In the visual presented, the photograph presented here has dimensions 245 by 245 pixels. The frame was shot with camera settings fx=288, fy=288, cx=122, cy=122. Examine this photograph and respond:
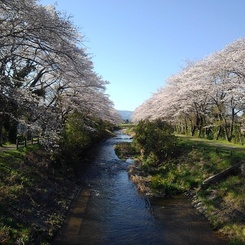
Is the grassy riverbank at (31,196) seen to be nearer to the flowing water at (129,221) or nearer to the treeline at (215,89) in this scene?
the flowing water at (129,221)

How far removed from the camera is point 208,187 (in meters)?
18.3

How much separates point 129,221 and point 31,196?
526 centimetres

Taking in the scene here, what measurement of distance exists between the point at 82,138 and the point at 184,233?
19.6 m

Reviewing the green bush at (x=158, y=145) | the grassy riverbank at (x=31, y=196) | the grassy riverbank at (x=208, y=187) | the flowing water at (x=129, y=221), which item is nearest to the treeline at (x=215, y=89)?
the grassy riverbank at (x=208, y=187)

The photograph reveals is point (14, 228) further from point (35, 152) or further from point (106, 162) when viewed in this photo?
point (106, 162)

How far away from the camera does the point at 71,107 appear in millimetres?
32531

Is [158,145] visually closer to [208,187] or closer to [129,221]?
[208,187]

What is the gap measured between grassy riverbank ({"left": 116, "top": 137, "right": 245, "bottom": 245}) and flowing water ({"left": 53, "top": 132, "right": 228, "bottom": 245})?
71cm

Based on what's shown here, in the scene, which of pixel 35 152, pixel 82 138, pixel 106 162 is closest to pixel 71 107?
pixel 82 138

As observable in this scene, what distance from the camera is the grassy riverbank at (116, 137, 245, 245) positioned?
1393 cm

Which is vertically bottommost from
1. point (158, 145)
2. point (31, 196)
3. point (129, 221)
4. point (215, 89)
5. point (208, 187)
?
point (129, 221)

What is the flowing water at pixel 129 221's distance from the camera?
1266cm

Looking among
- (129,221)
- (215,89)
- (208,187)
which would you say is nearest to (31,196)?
(129,221)

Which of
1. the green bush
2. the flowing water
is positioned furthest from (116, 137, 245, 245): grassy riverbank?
the green bush
